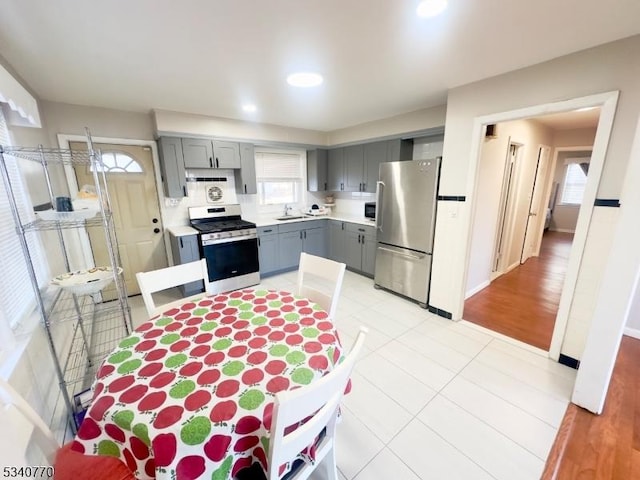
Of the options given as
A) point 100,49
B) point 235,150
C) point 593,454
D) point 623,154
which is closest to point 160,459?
point 593,454

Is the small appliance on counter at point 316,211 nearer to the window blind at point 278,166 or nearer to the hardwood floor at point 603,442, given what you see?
the window blind at point 278,166

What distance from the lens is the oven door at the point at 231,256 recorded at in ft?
11.0

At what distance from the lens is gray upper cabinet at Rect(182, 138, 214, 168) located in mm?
3311

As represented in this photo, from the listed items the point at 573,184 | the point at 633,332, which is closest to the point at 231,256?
the point at 633,332

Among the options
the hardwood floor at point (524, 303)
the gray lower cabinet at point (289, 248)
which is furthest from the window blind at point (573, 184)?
the gray lower cabinet at point (289, 248)

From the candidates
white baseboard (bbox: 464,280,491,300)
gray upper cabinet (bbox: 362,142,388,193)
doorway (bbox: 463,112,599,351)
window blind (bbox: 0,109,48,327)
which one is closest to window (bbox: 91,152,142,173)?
window blind (bbox: 0,109,48,327)

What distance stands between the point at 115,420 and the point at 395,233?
3026mm

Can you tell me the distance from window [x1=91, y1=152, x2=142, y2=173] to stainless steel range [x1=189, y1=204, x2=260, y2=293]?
32.3 inches

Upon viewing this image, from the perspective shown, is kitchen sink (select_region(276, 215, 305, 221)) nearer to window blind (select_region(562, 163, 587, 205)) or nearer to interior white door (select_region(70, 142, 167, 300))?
interior white door (select_region(70, 142, 167, 300))

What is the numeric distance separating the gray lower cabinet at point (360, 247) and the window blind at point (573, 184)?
6.96 m

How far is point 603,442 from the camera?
60.4 inches

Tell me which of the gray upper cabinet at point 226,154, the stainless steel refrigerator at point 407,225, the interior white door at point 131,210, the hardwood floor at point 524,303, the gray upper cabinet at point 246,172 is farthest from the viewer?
the gray upper cabinet at point 246,172

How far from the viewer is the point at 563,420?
1669mm

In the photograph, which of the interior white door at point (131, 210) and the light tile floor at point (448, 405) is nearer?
the light tile floor at point (448, 405)
